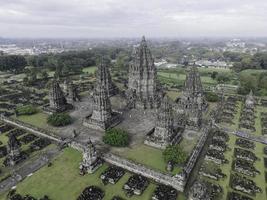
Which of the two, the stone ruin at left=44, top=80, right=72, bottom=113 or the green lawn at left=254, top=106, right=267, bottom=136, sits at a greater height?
the stone ruin at left=44, top=80, right=72, bottom=113

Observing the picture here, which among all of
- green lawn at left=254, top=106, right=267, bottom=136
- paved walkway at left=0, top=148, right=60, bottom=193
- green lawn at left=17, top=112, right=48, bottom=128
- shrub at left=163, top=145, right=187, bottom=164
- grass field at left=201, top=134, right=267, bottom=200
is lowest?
grass field at left=201, top=134, right=267, bottom=200

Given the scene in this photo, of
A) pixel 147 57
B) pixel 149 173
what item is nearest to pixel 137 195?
pixel 149 173

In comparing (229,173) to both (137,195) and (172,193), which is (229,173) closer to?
(172,193)

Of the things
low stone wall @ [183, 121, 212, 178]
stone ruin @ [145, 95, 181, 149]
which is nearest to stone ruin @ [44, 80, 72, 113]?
stone ruin @ [145, 95, 181, 149]

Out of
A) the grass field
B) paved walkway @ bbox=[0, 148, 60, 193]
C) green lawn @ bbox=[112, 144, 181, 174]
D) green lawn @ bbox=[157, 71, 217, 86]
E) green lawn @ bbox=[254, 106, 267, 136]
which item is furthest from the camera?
green lawn @ bbox=[157, 71, 217, 86]

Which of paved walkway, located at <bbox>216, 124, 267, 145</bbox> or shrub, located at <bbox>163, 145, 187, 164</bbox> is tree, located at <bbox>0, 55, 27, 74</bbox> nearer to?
shrub, located at <bbox>163, 145, 187, 164</bbox>

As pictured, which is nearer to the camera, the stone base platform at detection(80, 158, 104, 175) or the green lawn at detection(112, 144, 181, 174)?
the stone base platform at detection(80, 158, 104, 175)

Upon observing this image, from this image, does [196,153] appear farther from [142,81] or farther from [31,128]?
[31,128]
